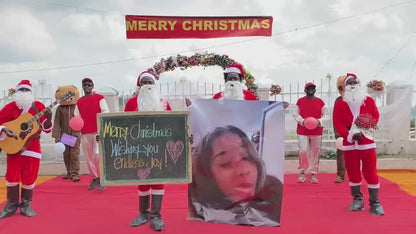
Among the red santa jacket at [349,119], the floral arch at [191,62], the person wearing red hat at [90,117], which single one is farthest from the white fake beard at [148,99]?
the floral arch at [191,62]

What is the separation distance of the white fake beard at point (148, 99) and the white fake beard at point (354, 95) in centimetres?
254

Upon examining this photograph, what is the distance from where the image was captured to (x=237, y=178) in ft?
13.4

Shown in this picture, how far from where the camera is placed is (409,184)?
650 centimetres

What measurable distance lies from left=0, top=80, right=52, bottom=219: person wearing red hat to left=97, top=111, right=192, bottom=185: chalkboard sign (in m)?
1.27

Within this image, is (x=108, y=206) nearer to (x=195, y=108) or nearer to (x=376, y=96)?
(x=195, y=108)

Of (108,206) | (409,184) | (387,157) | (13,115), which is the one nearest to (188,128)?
(108,206)

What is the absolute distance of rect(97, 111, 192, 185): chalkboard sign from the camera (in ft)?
12.9

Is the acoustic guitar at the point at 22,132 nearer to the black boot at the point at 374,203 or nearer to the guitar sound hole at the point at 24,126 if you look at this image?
the guitar sound hole at the point at 24,126

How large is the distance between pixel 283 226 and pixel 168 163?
150 cm

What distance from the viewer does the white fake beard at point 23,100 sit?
466 cm

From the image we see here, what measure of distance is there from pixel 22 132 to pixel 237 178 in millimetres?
2751

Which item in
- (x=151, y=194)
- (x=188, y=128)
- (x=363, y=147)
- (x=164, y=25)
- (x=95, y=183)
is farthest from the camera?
(x=164, y=25)

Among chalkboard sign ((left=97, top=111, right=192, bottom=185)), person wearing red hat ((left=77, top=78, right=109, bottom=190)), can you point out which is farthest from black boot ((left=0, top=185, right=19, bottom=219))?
person wearing red hat ((left=77, top=78, right=109, bottom=190))

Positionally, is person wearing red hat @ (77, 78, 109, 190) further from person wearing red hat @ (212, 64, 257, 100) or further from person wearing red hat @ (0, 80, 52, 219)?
person wearing red hat @ (212, 64, 257, 100)
